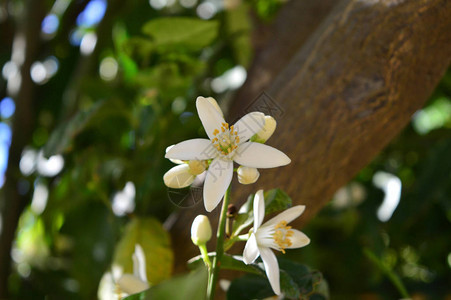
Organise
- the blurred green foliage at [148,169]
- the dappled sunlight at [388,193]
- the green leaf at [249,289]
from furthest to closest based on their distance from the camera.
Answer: the dappled sunlight at [388,193] < the blurred green foliage at [148,169] < the green leaf at [249,289]

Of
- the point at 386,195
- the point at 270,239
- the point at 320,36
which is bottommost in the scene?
the point at 270,239

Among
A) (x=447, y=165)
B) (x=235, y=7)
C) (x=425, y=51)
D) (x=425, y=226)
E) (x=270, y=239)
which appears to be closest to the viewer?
(x=270, y=239)

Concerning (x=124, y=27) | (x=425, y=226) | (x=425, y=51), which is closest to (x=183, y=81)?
(x=124, y=27)

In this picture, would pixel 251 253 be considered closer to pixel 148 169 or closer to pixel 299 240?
pixel 299 240

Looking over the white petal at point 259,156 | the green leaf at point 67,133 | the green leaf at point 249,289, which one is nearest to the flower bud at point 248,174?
the white petal at point 259,156

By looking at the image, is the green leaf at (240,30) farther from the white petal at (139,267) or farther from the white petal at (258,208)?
the white petal at (258,208)

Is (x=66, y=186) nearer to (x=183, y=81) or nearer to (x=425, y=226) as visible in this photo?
(x=183, y=81)

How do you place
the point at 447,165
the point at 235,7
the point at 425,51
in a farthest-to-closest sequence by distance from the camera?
the point at 235,7 → the point at 447,165 → the point at 425,51

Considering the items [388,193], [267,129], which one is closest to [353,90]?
[267,129]

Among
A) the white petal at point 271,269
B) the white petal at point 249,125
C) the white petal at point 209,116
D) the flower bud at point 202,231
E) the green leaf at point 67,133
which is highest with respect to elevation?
the green leaf at point 67,133
